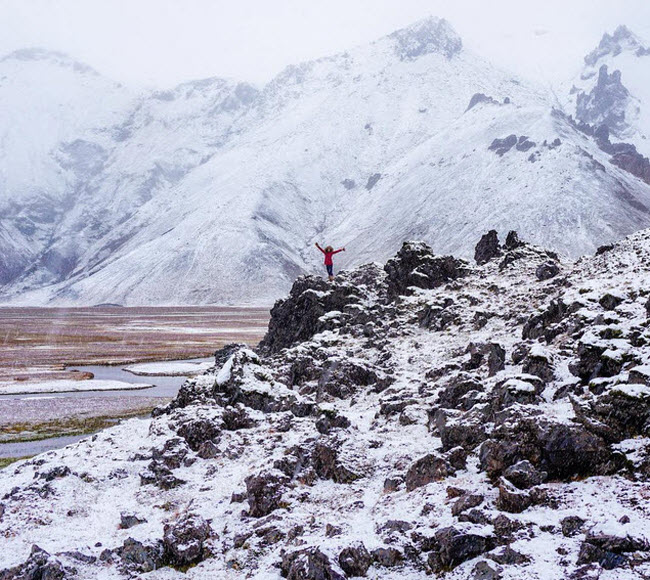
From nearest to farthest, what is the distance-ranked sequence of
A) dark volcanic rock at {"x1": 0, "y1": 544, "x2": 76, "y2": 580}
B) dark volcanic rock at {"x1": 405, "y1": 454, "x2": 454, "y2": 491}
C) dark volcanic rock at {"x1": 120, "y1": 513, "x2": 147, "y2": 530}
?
dark volcanic rock at {"x1": 0, "y1": 544, "x2": 76, "y2": 580}, dark volcanic rock at {"x1": 405, "y1": 454, "x2": 454, "y2": 491}, dark volcanic rock at {"x1": 120, "y1": 513, "x2": 147, "y2": 530}

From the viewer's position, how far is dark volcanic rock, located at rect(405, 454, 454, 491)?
18.1 metres

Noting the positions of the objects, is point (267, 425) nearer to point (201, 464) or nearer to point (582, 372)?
point (201, 464)

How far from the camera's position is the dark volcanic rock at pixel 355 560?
1474cm

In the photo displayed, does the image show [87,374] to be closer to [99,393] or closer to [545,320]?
[99,393]

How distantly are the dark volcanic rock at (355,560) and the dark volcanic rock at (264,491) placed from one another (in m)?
4.30

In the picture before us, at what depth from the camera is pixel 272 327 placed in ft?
162

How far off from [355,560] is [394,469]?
5.54 meters

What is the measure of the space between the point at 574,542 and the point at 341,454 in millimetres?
8902

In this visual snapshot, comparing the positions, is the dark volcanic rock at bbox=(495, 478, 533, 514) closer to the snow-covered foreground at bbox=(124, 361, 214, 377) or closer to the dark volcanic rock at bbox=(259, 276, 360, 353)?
the dark volcanic rock at bbox=(259, 276, 360, 353)

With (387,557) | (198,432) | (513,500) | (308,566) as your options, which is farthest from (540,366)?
(198,432)

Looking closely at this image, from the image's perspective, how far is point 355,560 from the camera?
1484cm

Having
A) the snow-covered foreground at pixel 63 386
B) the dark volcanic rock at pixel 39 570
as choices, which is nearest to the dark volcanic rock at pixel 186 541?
the dark volcanic rock at pixel 39 570

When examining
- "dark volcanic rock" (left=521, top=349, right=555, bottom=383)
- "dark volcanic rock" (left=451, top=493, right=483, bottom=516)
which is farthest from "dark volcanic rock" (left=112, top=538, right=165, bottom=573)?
"dark volcanic rock" (left=521, top=349, right=555, bottom=383)

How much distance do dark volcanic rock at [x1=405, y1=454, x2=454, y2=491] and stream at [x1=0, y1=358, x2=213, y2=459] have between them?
2580 centimetres
